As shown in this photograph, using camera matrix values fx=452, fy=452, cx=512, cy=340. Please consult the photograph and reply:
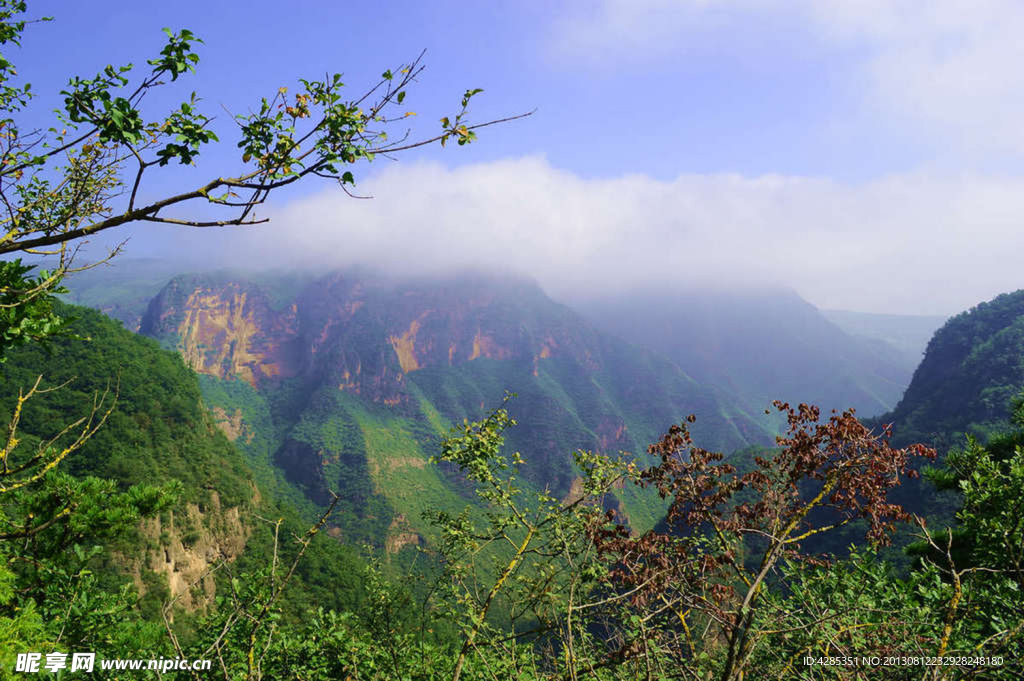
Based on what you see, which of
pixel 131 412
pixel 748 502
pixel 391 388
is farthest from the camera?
pixel 391 388

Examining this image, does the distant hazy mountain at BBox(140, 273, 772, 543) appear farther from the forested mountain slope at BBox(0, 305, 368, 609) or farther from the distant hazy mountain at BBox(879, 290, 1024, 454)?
the distant hazy mountain at BBox(879, 290, 1024, 454)

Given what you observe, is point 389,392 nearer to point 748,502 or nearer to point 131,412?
point 131,412

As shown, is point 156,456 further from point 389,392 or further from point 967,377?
point 967,377

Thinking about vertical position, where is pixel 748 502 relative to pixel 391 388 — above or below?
above

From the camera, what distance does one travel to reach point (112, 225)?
124 inches

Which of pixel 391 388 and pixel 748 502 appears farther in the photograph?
pixel 391 388

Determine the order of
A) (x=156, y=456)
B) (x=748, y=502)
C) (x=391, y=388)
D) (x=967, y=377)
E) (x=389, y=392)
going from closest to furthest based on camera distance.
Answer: (x=748, y=502), (x=156, y=456), (x=967, y=377), (x=389, y=392), (x=391, y=388)

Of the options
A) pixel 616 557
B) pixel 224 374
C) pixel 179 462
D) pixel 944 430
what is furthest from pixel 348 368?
Answer: pixel 616 557

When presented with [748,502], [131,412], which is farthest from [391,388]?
[748,502]

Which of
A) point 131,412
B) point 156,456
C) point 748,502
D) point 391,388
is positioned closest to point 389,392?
point 391,388

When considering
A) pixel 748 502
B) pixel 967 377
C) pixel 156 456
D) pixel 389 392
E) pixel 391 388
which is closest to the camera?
pixel 748 502

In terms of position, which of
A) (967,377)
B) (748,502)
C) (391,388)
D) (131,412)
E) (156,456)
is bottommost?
(391,388)

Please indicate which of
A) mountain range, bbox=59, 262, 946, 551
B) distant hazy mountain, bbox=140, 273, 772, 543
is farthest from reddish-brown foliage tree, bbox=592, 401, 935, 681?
distant hazy mountain, bbox=140, 273, 772, 543

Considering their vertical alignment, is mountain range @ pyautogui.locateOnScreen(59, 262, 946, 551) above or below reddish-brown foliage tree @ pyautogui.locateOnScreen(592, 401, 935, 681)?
below
